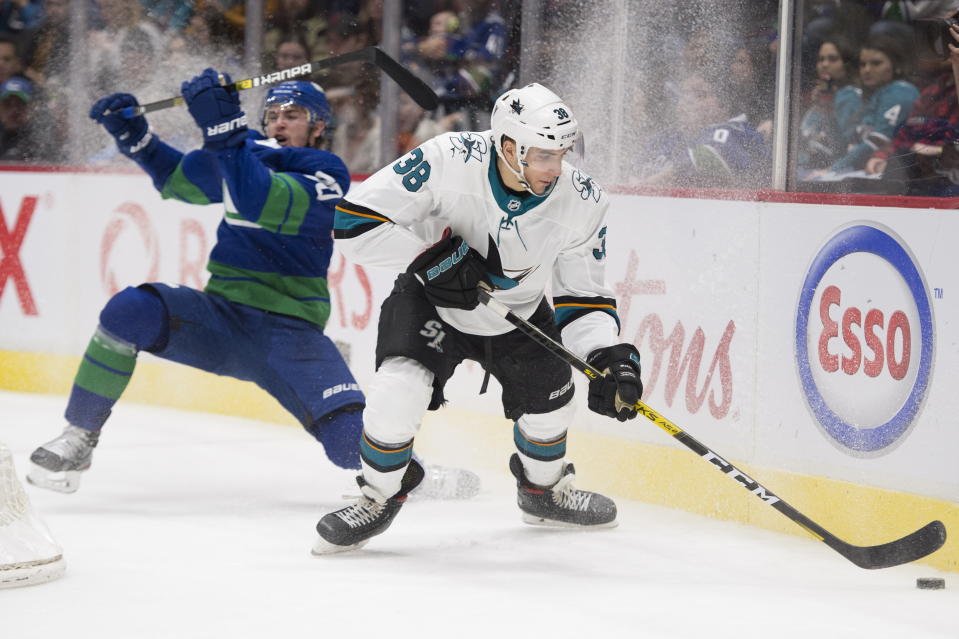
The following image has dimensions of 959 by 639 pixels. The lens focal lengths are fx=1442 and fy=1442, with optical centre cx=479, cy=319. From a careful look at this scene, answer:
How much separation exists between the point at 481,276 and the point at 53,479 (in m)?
1.42

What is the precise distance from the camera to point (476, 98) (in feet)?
16.8

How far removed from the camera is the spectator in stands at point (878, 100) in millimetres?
3730

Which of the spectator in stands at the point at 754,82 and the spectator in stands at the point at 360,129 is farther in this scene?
the spectator in stands at the point at 360,129

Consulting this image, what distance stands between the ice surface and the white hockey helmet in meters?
0.89

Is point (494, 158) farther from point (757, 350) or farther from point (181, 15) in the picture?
point (181, 15)

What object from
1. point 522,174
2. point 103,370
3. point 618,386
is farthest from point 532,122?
point 103,370

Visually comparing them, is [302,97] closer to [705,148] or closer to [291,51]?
[705,148]

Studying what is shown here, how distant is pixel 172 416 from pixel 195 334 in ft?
5.52

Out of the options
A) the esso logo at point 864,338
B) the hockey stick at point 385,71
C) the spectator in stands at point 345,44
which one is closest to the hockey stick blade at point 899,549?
the esso logo at point 864,338

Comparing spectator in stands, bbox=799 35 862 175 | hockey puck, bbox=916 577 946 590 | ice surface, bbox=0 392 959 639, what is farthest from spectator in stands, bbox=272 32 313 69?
hockey puck, bbox=916 577 946 590

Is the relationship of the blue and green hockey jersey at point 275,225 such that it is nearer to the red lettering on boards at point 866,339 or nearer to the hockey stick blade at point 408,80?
the hockey stick blade at point 408,80

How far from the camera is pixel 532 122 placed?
120 inches

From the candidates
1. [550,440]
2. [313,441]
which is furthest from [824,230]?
[313,441]

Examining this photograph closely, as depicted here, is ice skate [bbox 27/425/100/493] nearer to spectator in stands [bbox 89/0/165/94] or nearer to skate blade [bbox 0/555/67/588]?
skate blade [bbox 0/555/67/588]
